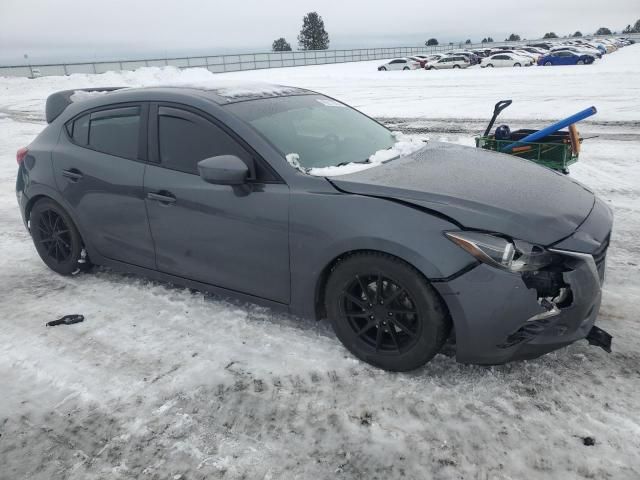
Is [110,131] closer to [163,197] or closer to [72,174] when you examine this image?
[72,174]

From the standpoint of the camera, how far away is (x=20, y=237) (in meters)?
5.75

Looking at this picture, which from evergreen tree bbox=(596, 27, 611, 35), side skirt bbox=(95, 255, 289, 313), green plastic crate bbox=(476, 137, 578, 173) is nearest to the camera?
side skirt bbox=(95, 255, 289, 313)

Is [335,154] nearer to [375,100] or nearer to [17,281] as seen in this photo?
[17,281]

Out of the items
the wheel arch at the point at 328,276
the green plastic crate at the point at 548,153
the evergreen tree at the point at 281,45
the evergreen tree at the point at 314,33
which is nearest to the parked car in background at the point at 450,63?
the green plastic crate at the point at 548,153

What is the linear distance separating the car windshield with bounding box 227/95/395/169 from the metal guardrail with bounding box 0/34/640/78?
1423 inches

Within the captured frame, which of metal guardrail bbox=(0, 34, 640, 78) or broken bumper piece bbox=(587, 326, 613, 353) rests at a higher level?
metal guardrail bbox=(0, 34, 640, 78)

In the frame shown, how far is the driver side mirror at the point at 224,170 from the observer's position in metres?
3.13

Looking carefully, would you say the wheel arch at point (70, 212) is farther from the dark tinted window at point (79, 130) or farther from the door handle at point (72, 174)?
the dark tinted window at point (79, 130)

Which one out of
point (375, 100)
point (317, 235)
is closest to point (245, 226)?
point (317, 235)

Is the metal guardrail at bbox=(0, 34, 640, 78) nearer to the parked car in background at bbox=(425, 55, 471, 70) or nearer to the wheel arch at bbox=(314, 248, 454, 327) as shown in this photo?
the parked car in background at bbox=(425, 55, 471, 70)

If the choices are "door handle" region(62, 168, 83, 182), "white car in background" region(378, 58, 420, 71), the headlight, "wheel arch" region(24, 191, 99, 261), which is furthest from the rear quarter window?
"white car in background" region(378, 58, 420, 71)

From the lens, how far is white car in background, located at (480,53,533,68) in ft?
120

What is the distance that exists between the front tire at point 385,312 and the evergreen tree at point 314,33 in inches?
3703

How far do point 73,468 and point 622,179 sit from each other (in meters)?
7.11
